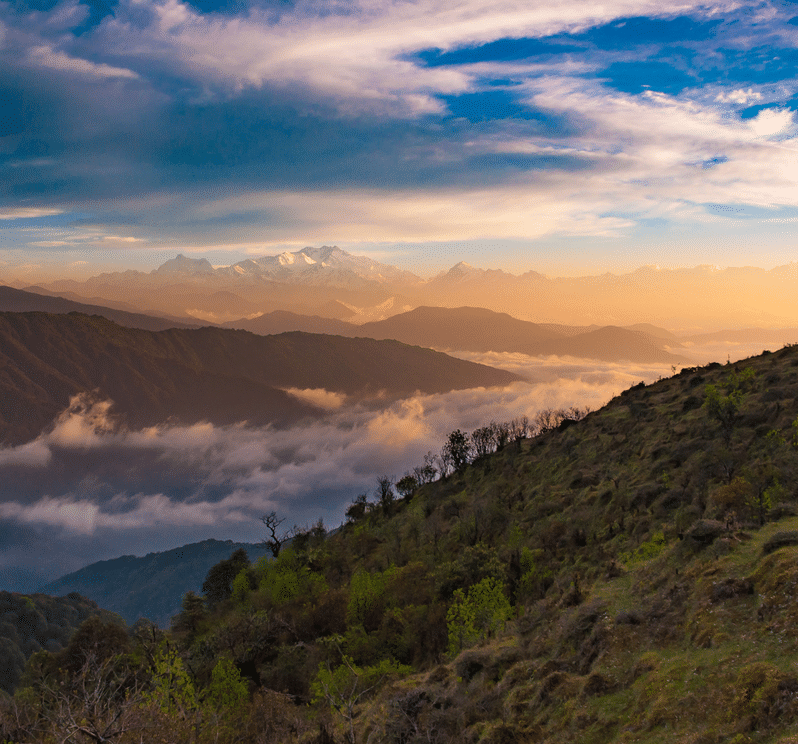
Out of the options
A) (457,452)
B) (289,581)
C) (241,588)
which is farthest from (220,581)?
(457,452)

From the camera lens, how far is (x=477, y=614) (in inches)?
1980

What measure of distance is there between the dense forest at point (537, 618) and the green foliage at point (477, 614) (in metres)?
0.29

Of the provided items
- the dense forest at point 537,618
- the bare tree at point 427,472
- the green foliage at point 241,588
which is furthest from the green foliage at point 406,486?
the green foliage at point 241,588

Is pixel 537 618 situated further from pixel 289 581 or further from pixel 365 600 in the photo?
pixel 289 581

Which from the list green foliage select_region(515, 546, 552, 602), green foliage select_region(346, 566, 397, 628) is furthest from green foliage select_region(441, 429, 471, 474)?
green foliage select_region(515, 546, 552, 602)

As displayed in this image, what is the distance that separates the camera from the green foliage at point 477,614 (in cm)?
4650

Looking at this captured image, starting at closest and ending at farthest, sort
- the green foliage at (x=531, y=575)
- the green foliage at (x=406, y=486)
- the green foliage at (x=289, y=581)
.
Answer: the green foliage at (x=531, y=575) → the green foliage at (x=289, y=581) → the green foliage at (x=406, y=486)

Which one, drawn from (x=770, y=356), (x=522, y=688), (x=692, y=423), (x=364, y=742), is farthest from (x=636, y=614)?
(x=770, y=356)

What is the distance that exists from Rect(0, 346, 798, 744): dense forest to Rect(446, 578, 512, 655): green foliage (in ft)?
0.95

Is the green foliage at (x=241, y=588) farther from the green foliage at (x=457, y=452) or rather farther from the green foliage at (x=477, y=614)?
the green foliage at (x=477, y=614)

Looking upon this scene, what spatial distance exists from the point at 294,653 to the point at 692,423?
62.3 metres

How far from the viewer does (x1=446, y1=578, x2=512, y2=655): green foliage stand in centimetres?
4650

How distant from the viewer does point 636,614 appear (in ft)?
94.4

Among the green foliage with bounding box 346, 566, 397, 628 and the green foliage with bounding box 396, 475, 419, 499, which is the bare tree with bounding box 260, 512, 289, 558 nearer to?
the green foliage with bounding box 396, 475, 419, 499
